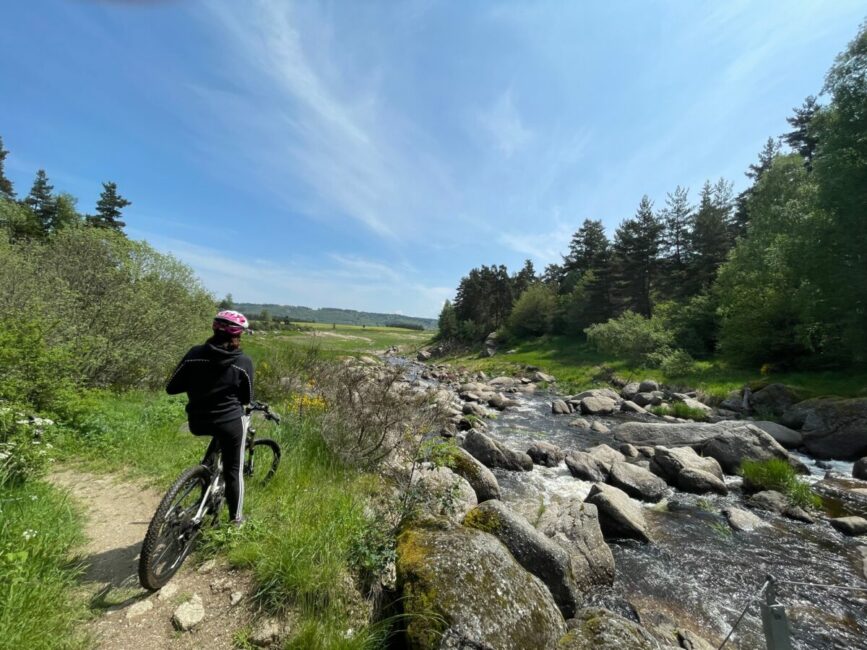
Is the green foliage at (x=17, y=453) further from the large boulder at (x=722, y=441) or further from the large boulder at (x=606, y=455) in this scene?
the large boulder at (x=722, y=441)

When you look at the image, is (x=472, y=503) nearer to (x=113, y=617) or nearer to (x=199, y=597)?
(x=199, y=597)

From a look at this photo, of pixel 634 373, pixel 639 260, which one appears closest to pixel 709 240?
pixel 639 260

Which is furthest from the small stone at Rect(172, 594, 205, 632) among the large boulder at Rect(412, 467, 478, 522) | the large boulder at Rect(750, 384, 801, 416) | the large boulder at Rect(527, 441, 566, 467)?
the large boulder at Rect(750, 384, 801, 416)

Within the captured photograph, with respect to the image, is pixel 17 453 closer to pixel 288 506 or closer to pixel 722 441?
pixel 288 506

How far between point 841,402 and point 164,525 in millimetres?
21823

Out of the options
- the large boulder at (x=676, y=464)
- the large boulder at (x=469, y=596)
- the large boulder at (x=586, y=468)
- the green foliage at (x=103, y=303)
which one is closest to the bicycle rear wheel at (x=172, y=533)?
the large boulder at (x=469, y=596)

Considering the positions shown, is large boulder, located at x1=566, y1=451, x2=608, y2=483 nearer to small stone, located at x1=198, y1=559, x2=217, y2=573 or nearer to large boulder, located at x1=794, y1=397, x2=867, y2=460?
large boulder, located at x1=794, y1=397, x2=867, y2=460

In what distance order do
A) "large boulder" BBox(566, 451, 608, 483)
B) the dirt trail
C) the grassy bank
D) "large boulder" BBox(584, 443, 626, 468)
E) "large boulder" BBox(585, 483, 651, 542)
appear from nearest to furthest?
the dirt trail < "large boulder" BBox(585, 483, 651, 542) < "large boulder" BBox(566, 451, 608, 483) < "large boulder" BBox(584, 443, 626, 468) < the grassy bank

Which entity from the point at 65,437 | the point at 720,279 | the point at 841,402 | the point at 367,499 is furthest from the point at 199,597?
the point at 720,279

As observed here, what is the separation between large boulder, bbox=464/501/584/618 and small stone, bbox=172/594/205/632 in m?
3.74

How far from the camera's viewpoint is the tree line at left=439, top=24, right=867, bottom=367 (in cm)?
1720

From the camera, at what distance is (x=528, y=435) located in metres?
16.6

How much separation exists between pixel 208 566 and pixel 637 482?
423 inches

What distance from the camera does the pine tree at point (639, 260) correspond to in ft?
149
